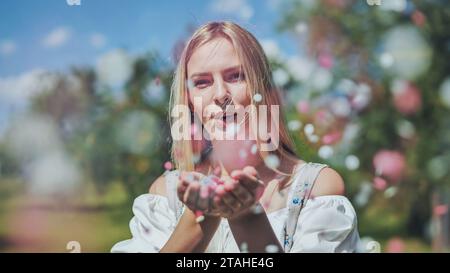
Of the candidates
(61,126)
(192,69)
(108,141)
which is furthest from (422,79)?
(61,126)

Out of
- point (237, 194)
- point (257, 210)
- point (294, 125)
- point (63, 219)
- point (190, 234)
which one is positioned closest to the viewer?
point (237, 194)

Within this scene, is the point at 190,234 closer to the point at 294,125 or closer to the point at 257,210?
the point at 257,210

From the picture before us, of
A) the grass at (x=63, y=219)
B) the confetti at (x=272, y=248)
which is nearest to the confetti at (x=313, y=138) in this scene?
the confetti at (x=272, y=248)

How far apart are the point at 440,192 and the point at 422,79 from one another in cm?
48

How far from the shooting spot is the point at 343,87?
112 inches

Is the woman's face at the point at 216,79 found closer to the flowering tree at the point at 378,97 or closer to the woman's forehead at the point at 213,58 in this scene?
the woman's forehead at the point at 213,58

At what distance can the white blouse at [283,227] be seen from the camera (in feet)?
8.56

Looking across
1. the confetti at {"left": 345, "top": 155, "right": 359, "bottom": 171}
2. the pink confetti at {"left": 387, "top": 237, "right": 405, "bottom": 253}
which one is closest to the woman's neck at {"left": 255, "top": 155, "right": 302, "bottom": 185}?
the confetti at {"left": 345, "top": 155, "right": 359, "bottom": 171}

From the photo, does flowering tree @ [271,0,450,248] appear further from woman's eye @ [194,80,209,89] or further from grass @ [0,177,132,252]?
grass @ [0,177,132,252]

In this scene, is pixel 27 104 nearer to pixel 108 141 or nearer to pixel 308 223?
pixel 108 141

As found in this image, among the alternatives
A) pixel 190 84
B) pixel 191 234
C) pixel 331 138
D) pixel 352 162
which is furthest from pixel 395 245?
pixel 190 84

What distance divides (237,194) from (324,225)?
375 mm

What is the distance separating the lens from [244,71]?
8.98ft

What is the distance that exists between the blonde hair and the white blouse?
0.40ft
